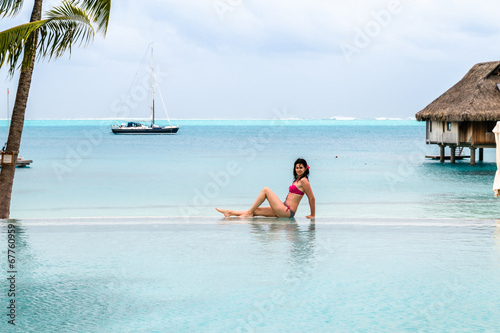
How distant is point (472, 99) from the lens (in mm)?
35438

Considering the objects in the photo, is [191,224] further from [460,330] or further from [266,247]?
[460,330]

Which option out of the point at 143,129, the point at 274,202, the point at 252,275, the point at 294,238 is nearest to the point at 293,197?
the point at 274,202

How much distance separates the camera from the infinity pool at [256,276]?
602 cm

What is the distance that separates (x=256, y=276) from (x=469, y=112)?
2962cm

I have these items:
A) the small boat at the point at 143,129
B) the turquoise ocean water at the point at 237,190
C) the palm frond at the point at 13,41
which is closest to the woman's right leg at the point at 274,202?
the palm frond at the point at 13,41

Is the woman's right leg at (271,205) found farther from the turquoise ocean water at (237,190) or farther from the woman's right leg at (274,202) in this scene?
the turquoise ocean water at (237,190)

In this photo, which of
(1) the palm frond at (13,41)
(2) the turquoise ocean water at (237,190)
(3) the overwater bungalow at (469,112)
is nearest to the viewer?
(1) the palm frond at (13,41)

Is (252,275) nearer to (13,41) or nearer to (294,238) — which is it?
(294,238)

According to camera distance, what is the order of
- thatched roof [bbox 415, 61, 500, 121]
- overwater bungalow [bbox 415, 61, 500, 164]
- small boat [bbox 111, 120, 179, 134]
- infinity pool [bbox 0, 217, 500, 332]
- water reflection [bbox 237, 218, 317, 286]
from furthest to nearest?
1. small boat [bbox 111, 120, 179, 134]
2. overwater bungalow [bbox 415, 61, 500, 164]
3. thatched roof [bbox 415, 61, 500, 121]
4. water reflection [bbox 237, 218, 317, 286]
5. infinity pool [bbox 0, 217, 500, 332]

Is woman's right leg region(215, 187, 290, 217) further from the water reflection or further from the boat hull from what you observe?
the boat hull

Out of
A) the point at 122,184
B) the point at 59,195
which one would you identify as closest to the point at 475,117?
the point at 122,184

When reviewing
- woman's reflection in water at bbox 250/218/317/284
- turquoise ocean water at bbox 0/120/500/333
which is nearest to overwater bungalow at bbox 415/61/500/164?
turquoise ocean water at bbox 0/120/500/333

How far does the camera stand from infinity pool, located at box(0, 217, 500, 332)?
6016mm

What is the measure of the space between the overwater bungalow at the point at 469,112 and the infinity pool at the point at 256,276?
1013 inches
